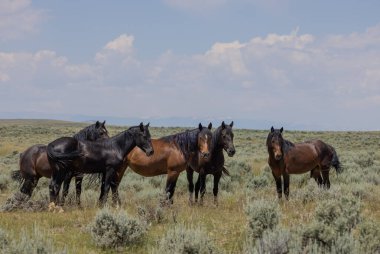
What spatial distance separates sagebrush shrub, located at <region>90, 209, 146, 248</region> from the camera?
21.4ft

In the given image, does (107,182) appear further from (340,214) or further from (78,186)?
(340,214)

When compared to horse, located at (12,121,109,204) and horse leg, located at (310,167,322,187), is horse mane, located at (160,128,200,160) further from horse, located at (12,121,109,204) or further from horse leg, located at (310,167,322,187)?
horse leg, located at (310,167,322,187)

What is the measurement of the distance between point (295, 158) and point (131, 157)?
4933 millimetres

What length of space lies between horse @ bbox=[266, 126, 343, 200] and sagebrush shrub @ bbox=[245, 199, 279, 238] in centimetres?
473

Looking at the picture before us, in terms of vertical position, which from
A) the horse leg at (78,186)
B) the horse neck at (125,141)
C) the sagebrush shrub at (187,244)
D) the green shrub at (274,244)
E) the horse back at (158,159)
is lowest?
the horse leg at (78,186)

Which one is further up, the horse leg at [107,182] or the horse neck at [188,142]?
the horse neck at [188,142]

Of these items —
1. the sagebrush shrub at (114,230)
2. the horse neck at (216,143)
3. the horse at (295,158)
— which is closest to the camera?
the sagebrush shrub at (114,230)

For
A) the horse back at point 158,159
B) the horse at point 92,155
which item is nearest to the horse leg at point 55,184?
the horse at point 92,155

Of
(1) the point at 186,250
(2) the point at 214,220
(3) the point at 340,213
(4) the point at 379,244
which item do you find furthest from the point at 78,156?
(4) the point at 379,244

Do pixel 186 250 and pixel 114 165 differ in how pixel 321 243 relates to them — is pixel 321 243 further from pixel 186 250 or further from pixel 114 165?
pixel 114 165

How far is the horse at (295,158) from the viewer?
1180 centimetres

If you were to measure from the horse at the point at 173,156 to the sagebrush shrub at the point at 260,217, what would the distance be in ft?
12.4

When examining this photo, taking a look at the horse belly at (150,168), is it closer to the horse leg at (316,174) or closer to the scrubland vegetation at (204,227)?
the scrubland vegetation at (204,227)

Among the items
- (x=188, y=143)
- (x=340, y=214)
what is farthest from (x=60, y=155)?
(x=340, y=214)
